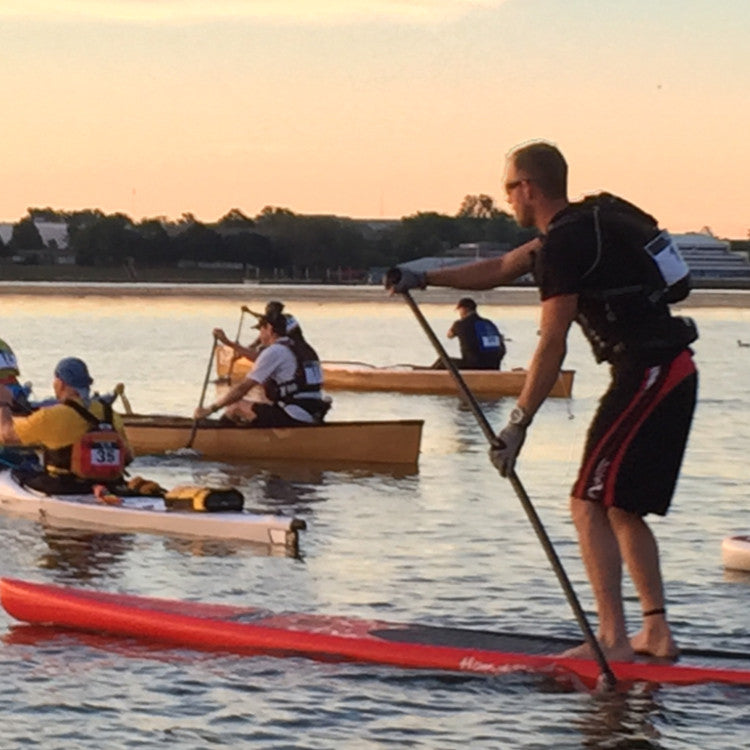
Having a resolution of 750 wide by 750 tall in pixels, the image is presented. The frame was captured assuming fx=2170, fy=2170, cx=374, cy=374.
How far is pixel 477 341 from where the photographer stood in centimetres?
3109

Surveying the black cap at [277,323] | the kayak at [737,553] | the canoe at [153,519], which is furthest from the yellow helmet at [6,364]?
the kayak at [737,553]

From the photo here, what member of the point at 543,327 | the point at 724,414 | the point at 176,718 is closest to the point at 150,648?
the point at 176,718

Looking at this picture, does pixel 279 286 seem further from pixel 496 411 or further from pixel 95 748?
pixel 95 748

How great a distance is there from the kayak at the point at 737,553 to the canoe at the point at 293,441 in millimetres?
7359

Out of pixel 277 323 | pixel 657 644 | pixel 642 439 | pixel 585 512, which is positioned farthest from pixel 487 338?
pixel 642 439

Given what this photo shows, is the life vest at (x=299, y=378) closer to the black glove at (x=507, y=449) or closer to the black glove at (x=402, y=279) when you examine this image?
the black glove at (x=402, y=279)

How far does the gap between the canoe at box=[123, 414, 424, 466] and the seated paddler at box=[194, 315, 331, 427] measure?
0.14m

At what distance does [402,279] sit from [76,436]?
585cm

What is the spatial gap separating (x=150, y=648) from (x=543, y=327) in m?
2.97

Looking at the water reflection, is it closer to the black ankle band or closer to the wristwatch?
the black ankle band

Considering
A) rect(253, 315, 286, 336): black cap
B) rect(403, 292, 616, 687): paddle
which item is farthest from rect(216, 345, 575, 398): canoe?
rect(403, 292, 616, 687): paddle

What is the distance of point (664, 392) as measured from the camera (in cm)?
919

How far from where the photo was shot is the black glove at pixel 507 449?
9000mm

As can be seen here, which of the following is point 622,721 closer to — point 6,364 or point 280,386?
point 6,364
